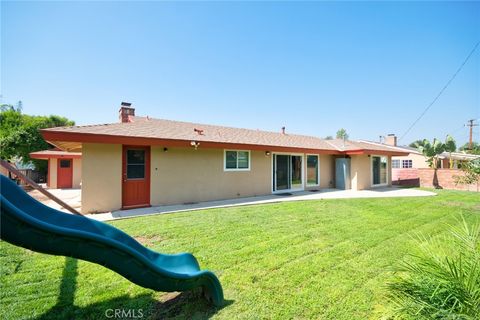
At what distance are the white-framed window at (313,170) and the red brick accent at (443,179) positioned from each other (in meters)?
8.94

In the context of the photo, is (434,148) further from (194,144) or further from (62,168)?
(62,168)

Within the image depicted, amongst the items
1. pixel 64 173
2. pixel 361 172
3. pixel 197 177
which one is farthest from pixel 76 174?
pixel 361 172

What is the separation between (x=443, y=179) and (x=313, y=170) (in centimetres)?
989

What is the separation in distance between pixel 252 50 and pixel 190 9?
177 inches

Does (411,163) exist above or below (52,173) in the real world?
above

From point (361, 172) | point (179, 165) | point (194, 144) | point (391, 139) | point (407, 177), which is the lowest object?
point (407, 177)

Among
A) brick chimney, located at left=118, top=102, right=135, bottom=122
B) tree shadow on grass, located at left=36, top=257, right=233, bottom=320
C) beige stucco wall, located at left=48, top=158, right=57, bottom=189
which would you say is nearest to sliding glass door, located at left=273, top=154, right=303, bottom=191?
brick chimney, located at left=118, top=102, right=135, bottom=122

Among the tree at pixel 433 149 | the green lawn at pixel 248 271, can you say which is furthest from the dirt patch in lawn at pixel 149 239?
the tree at pixel 433 149

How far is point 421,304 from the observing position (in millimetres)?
1815

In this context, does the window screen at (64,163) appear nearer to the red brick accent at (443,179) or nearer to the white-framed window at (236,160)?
the white-framed window at (236,160)

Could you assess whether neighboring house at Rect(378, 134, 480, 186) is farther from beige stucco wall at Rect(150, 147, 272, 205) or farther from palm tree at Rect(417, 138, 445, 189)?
beige stucco wall at Rect(150, 147, 272, 205)

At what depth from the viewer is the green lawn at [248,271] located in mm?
2662

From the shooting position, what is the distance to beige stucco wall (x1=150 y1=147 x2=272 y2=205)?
9141 mm

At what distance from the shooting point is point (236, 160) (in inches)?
444
